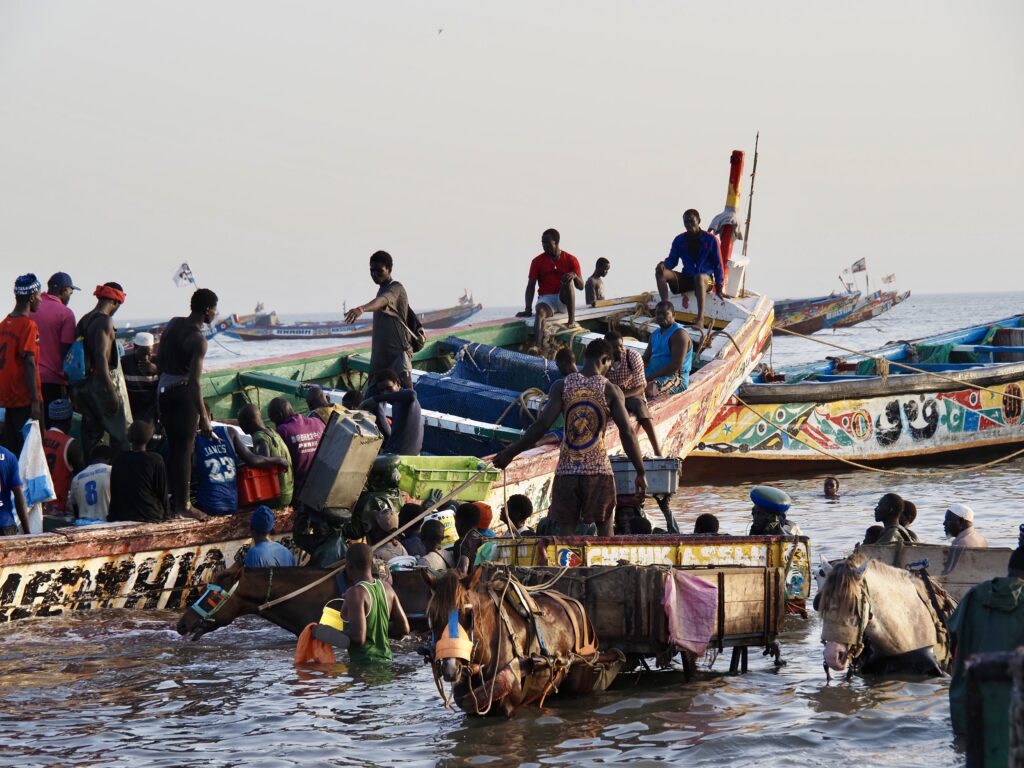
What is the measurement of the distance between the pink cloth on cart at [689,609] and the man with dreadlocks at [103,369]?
521cm

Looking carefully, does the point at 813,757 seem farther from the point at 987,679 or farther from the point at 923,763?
the point at 987,679

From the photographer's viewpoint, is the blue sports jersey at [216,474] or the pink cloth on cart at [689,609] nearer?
the pink cloth on cart at [689,609]

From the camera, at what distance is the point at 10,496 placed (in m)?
10.0

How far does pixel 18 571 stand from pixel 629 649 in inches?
177

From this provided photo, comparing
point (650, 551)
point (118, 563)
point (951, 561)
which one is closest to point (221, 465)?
point (118, 563)

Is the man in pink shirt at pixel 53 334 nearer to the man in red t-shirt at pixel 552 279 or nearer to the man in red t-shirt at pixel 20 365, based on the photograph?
the man in red t-shirt at pixel 20 365


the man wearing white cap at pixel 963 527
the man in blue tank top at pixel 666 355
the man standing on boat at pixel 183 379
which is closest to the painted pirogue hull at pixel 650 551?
the man wearing white cap at pixel 963 527

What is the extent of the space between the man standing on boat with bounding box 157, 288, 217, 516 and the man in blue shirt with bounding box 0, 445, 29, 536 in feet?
3.70

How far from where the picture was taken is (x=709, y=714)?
7.90 m

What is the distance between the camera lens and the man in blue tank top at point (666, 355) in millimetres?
13984

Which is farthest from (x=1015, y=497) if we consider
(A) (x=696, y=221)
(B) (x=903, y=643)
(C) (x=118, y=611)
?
(C) (x=118, y=611)

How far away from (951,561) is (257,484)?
525 centimetres

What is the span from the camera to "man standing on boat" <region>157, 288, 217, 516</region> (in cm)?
1027

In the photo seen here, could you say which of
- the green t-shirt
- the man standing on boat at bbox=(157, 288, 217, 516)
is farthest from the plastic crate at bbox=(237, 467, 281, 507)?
the green t-shirt
